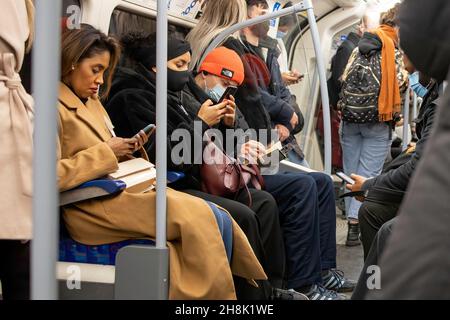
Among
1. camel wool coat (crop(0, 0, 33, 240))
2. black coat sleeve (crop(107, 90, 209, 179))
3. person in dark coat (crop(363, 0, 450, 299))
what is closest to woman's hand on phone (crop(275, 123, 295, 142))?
black coat sleeve (crop(107, 90, 209, 179))

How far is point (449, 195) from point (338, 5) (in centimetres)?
696

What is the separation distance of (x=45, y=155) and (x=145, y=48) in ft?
6.13

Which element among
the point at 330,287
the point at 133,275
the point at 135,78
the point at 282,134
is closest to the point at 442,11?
the point at 133,275

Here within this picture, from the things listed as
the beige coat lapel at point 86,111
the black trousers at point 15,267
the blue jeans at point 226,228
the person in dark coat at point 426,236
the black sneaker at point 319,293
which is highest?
the beige coat lapel at point 86,111

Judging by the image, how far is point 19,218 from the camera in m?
2.44

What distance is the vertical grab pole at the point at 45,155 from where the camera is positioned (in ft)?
5.24

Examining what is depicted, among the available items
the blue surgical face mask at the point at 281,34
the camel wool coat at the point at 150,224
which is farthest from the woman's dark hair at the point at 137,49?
the blue surgical face mask at the point at 281,34

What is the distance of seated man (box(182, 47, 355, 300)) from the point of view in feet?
12.3

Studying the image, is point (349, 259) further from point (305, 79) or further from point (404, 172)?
point (305, 79)

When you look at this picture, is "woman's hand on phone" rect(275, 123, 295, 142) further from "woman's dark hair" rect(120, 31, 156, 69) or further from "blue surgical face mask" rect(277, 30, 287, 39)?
"blue surgical face mask" rect(277, 30, 287, 39)

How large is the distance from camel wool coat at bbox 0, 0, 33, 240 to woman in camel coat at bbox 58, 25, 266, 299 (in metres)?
0.16

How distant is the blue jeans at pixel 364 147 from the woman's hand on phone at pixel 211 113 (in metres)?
2.42

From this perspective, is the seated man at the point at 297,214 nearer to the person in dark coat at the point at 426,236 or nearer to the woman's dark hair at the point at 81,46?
the woman's dark hair at the point at 81,46

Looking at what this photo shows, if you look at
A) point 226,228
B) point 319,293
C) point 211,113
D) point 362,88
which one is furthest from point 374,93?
point 226,228
